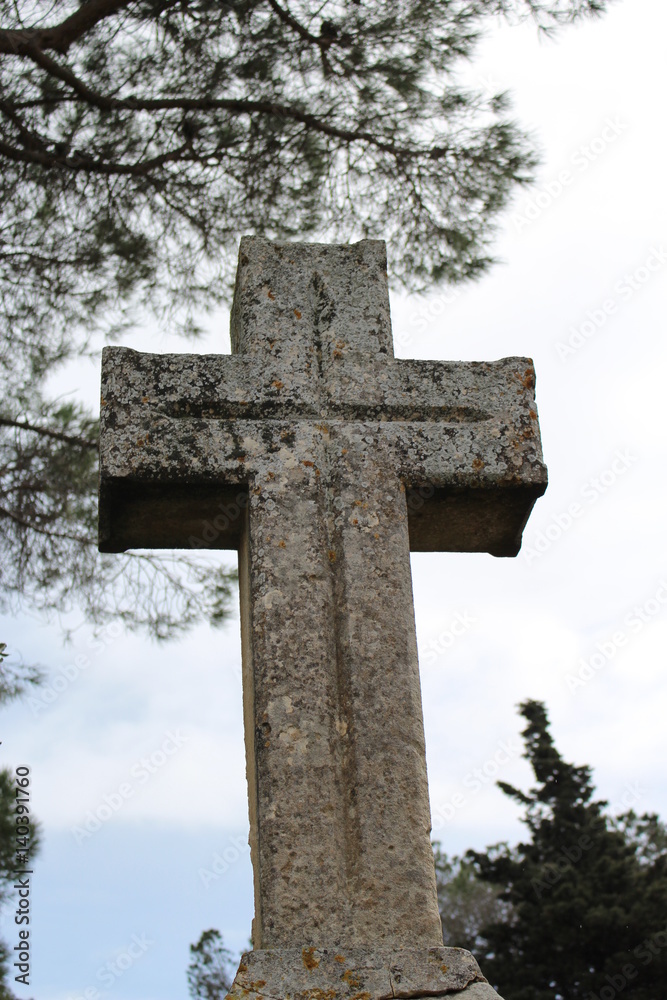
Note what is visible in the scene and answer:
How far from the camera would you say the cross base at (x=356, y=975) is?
173cm

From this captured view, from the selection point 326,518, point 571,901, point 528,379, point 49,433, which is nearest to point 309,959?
point 326,518

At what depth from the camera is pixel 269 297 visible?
2479mm

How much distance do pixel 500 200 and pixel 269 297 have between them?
3.39 meters

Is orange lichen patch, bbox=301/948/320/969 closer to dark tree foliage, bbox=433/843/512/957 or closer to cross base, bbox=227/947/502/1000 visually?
cross base, bbox=227/947/502/1000

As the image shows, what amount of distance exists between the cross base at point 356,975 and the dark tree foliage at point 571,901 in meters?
10.2

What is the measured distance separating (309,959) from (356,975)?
79 mm

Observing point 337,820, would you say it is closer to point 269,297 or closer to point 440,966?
point 440,966

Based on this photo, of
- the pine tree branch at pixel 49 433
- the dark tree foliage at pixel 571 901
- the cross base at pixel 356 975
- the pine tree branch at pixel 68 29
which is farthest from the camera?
the dark tree foliage at pixel 571 901

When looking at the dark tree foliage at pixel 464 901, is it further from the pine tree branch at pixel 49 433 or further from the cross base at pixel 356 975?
the cross base at pixel 356 975

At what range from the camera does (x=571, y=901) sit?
464 inches

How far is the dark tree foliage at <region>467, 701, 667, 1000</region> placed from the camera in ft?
36.5

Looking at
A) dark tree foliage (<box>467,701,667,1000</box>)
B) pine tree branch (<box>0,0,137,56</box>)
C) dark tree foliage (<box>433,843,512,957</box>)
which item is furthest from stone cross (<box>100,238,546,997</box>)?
dark tree foliage (<box>433,843,512,957</box>)

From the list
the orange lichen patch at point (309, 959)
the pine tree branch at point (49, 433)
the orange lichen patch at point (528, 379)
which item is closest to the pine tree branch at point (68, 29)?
the pine tree branch at point (49, 433)

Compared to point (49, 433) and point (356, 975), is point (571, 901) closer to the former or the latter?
point (49, 433)
